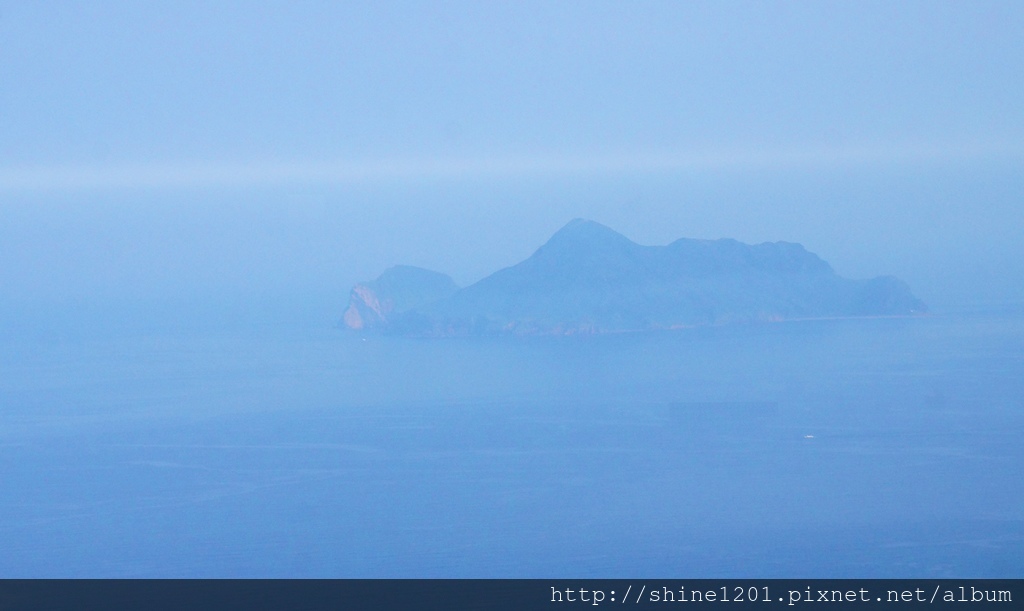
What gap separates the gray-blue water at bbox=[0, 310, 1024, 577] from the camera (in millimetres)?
5027

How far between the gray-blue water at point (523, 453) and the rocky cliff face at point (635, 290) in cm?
13

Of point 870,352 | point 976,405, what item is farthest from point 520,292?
point 976,405

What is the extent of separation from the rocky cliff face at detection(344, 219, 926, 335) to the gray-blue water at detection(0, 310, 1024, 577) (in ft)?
0.43

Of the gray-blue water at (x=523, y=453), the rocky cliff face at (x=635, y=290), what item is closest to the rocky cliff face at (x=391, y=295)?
the rocky cliff face at (x=635, y=290)

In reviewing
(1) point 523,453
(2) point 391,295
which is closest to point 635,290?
(2) point 391,295

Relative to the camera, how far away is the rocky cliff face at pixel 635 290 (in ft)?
25.1

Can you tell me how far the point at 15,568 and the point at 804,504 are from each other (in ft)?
11.4

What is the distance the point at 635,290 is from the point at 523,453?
1.95 meters

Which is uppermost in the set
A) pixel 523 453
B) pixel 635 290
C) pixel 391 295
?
pixel 391 295

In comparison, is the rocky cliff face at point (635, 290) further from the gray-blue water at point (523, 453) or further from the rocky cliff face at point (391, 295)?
the gray-blue water at point (523, 453)

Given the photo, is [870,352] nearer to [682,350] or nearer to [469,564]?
[682,350]

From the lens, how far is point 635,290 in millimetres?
7867

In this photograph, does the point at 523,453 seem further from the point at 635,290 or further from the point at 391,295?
the point at 391,295
